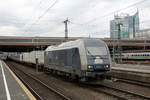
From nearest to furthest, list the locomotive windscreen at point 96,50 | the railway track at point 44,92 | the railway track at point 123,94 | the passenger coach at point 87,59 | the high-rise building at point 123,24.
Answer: the railway track at point 123,94 → the railway track at point 44,92 → the passenger coach at point 87,59 → the locomotive windscreen at point 96,50 → the high-rise building at point 123,24

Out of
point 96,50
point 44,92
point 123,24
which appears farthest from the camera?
point 123,24

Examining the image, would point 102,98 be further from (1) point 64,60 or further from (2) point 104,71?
(1) point 64,60

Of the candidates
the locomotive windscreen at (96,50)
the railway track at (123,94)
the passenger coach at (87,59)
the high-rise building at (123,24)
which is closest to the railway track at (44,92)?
the passenger coach at (87,59)

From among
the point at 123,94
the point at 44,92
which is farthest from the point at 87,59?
the point at 44,92

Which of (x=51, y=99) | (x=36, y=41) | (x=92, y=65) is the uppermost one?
(x=36, y=41)

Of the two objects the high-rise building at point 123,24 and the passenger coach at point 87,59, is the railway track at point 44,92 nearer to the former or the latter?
the passenger coach at point 87,59

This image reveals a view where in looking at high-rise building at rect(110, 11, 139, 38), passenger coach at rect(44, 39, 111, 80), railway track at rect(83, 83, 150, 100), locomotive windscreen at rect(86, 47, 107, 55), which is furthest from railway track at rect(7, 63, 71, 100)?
high-rise building at rect(110, 11, 139, 38)

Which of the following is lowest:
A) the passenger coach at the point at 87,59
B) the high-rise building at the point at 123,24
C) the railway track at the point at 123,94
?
the railway track at the point at 123,94

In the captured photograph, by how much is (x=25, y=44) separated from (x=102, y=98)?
49690 mm

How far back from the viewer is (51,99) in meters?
9.58

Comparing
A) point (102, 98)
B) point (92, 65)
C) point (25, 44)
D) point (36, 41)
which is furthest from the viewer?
point (36, 41)

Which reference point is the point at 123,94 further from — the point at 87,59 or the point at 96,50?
the point at 96,50

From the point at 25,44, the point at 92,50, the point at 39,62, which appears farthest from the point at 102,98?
the point at 25,44

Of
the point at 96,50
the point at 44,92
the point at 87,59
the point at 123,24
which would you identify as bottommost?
the point at 44,92
